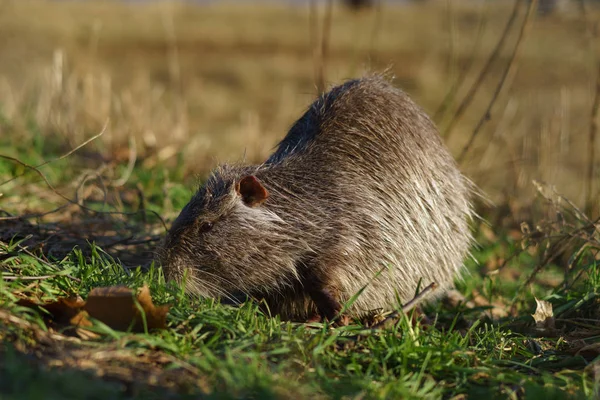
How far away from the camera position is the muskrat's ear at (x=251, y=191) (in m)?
3.49

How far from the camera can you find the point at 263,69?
64.3ft

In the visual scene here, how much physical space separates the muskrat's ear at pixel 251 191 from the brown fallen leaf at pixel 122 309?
97 cm

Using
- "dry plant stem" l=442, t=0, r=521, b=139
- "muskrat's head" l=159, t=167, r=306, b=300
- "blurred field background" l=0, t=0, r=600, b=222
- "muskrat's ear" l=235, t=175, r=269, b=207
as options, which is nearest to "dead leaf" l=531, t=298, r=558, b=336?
"muskrat's head" l=159, t=167, r=306, b=300

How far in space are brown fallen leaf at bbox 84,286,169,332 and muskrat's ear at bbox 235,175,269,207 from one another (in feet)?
3.20

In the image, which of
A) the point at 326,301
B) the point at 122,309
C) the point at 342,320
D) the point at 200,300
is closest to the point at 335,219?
the point at 326,301

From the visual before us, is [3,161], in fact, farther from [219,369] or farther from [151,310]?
[219,369]

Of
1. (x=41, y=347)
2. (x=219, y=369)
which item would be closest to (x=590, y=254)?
(x=219, y=369)

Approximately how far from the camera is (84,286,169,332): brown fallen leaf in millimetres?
2658

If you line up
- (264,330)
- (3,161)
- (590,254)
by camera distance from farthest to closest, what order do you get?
(3,161)
(590,254)
(264,330)

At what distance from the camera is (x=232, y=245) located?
11.2ft

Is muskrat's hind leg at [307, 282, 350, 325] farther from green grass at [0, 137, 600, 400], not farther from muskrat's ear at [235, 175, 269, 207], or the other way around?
muskrat's ear at [235, 175, 269, 207]

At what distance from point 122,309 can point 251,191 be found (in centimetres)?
107

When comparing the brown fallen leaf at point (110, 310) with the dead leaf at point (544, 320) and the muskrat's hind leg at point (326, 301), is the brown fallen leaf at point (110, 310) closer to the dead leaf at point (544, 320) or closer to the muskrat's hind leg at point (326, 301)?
the muskrat's hind leg at point (326, 301)

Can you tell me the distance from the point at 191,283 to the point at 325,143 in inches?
43.2
